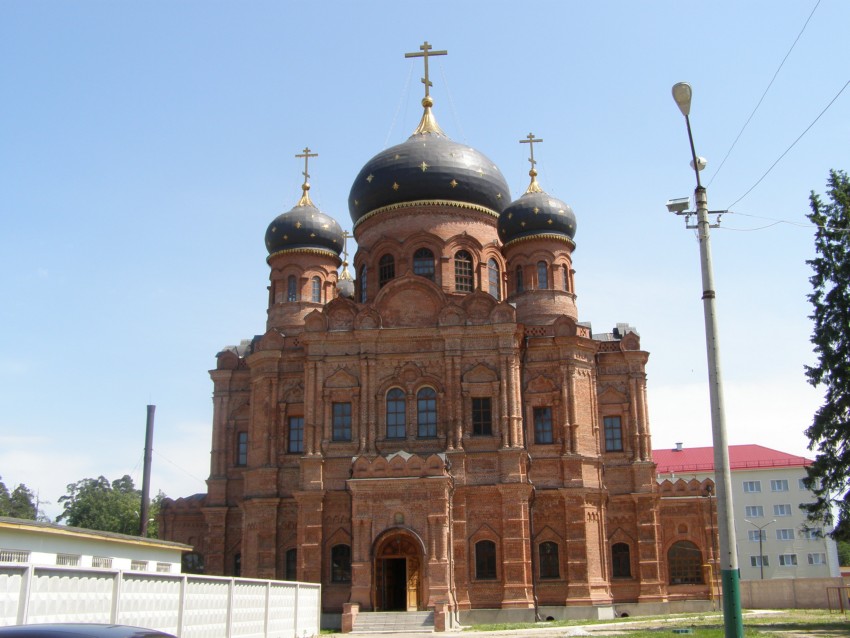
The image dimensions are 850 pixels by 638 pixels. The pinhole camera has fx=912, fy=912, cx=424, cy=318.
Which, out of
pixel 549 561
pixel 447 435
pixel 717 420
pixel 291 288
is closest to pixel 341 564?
pixel 447 435

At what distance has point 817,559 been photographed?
55000 mm

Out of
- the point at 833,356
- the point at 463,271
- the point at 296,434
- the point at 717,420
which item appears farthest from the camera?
the point at 463,271

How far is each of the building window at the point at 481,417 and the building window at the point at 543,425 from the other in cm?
201

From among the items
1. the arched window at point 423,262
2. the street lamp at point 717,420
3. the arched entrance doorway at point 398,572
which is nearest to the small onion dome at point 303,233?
the arched window at point 423,262

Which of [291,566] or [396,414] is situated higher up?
[396,414]

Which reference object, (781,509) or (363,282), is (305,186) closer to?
(363,282)

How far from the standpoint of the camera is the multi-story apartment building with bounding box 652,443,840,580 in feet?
181

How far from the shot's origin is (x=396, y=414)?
28328 mm

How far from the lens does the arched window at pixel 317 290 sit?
34.4m

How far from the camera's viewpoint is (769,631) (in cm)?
1925

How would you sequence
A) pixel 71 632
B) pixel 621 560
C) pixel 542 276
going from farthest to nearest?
1. pixel 542 276
2. pixel 621 560
3. pixel 71 632

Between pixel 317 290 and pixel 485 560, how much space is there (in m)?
12.7

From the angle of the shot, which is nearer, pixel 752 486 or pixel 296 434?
pixel 296 434

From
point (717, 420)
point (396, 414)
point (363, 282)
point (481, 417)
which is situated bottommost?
point (717, 420)
